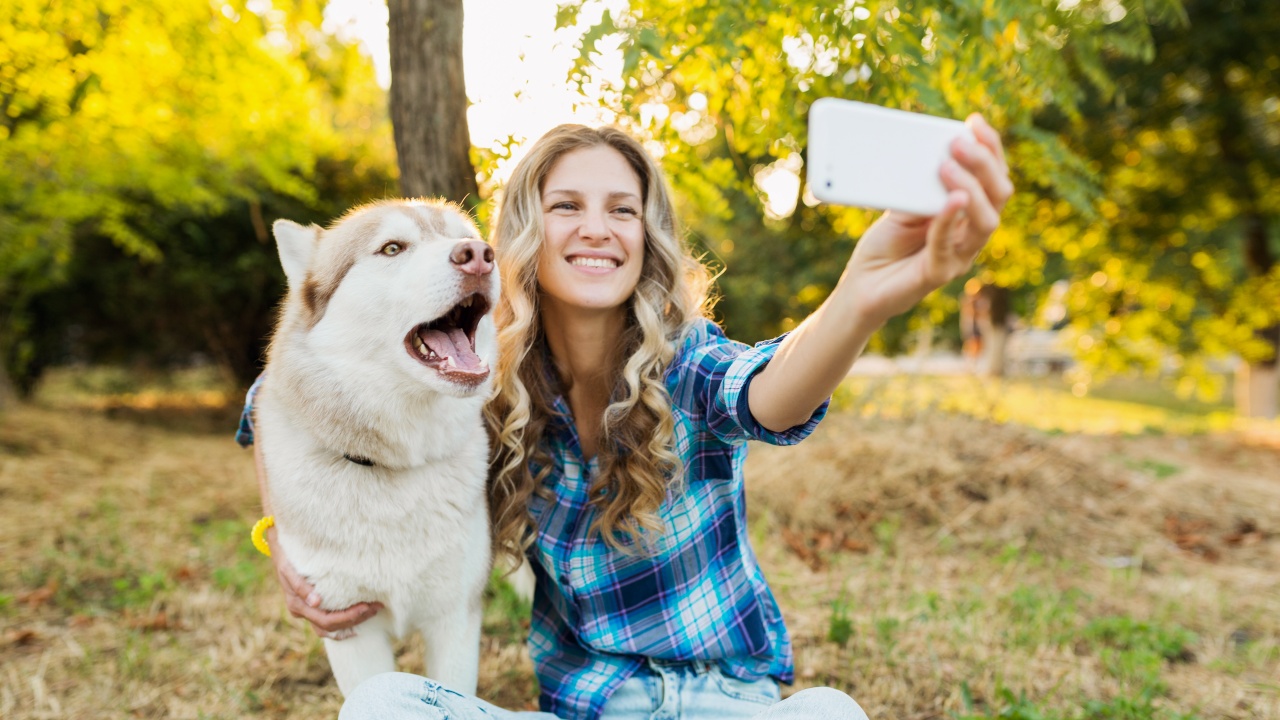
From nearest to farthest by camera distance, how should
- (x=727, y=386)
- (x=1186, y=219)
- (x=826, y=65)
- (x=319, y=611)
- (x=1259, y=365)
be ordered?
(x=727, y=386) → (x=319, y=611) → (x=826, y=65) → (x=1186, y=219) → (x=1259, y=365)

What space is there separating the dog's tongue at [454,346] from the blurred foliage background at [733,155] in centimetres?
106

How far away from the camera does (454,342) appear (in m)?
1.99

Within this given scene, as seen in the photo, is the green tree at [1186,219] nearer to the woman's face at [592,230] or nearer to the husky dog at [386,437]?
the woman's face at [592,230]

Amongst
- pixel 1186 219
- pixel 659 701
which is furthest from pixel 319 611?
pixel 1186 219

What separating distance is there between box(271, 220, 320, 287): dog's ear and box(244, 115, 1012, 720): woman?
0.54 meters

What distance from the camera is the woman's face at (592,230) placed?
207 centimetres

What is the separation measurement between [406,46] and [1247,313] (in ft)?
33.6

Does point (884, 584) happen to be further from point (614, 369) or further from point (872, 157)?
point (872, 157)

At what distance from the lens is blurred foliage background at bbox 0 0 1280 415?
300cm

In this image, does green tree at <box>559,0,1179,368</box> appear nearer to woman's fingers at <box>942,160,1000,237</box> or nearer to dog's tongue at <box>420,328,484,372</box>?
dog's tongue at <box>420,328,484,372</box>

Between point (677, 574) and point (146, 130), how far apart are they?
22.8 feet

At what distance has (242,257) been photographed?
8.19m

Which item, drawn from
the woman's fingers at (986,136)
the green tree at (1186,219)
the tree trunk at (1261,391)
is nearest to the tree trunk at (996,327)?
the tree trunk at (1261,391)

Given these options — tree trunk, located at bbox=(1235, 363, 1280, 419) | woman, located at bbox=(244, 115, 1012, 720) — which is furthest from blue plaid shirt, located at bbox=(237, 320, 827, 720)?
tree trunk, located at bbox=(1235, 363, 1280, 419)
